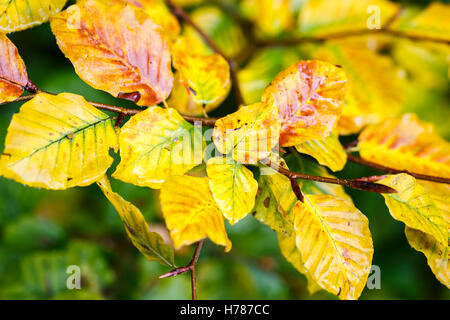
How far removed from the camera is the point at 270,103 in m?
0.32

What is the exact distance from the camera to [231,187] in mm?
312

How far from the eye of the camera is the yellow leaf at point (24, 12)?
339 mm

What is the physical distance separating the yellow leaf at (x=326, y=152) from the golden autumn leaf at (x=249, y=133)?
0.17 ft

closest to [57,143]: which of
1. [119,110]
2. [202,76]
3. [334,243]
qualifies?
[119,110]

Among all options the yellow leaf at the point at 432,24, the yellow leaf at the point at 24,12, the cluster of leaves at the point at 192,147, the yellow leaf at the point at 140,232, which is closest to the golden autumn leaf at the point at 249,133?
the cluster of leaves at the point at 192,147

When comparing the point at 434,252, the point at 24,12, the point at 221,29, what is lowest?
the point at 434,252

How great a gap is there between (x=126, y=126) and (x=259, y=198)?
0.14 meters

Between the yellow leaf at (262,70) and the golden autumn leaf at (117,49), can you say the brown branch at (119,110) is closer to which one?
the golden autumn leaf at (117,49)

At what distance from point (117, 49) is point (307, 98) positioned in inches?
7.6

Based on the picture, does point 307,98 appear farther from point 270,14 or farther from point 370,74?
point 270,14

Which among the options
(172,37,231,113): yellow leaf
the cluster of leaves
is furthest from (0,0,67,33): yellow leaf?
(172,37,231,113): yellow leaf

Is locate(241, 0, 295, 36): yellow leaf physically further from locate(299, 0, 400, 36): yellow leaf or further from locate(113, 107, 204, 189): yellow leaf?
locate(113, 107, 204, 189): yellow leaf

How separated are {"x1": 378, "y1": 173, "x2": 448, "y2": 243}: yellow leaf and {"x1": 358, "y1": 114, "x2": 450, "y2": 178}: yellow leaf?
0.09m
